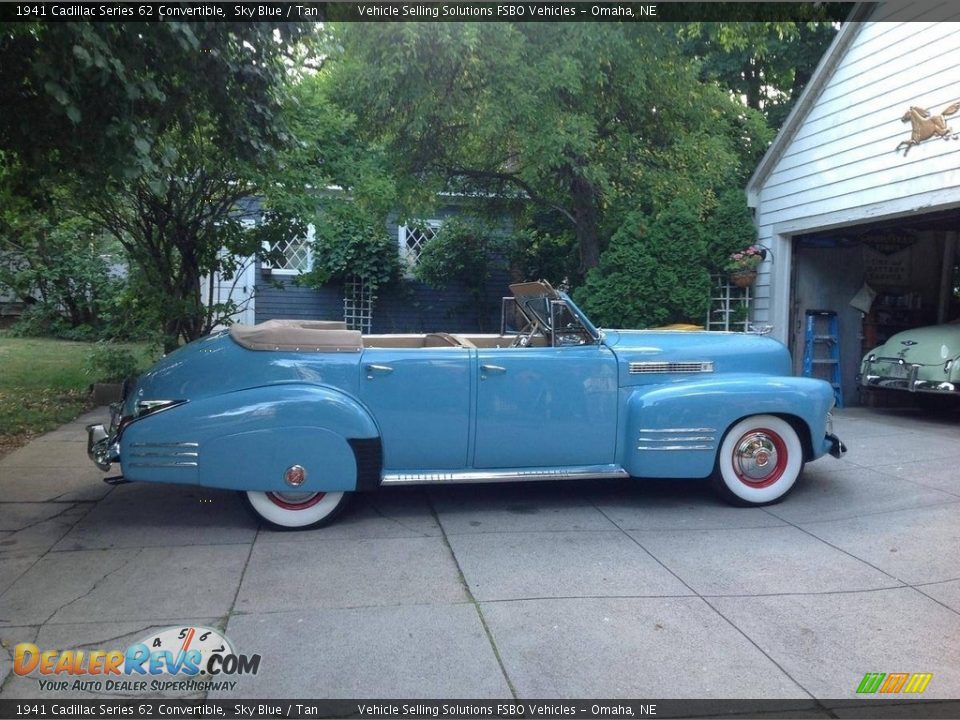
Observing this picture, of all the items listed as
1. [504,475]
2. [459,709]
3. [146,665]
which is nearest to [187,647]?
[146,665]

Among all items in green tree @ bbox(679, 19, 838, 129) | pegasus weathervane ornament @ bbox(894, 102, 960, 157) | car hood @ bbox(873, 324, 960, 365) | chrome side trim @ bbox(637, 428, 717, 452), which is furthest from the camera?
green tree @ bbox(679, 19, 838, 129)

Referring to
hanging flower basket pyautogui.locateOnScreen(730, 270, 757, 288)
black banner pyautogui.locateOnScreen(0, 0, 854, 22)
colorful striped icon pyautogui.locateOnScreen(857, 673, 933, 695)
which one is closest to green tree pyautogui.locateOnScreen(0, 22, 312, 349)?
black banner pyautogui.locateOnScreen(0, 0, 854, 22)

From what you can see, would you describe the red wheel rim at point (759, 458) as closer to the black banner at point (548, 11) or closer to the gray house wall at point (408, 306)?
the black banner at point (548, 11)

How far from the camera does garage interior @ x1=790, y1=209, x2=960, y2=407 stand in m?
11.6

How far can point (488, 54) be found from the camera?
9.62 metres

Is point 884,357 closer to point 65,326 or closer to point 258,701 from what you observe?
point 258,701

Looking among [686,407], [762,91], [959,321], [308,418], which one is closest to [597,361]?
[686,407]

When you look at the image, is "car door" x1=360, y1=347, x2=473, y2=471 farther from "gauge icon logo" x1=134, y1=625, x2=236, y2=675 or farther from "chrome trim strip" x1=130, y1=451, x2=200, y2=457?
"gauge icon logo" x1=134, y1=625, x2=236, y2=675

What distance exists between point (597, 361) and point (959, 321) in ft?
24.3

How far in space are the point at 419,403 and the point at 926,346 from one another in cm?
744

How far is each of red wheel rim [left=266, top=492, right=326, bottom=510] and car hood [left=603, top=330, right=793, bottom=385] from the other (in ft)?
7.52

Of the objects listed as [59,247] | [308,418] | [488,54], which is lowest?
[308,418]

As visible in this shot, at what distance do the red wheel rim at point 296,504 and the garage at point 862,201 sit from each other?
633 cm

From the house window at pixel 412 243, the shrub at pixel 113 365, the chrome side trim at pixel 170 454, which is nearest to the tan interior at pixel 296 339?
the chrome side trim at pixel 170 454
